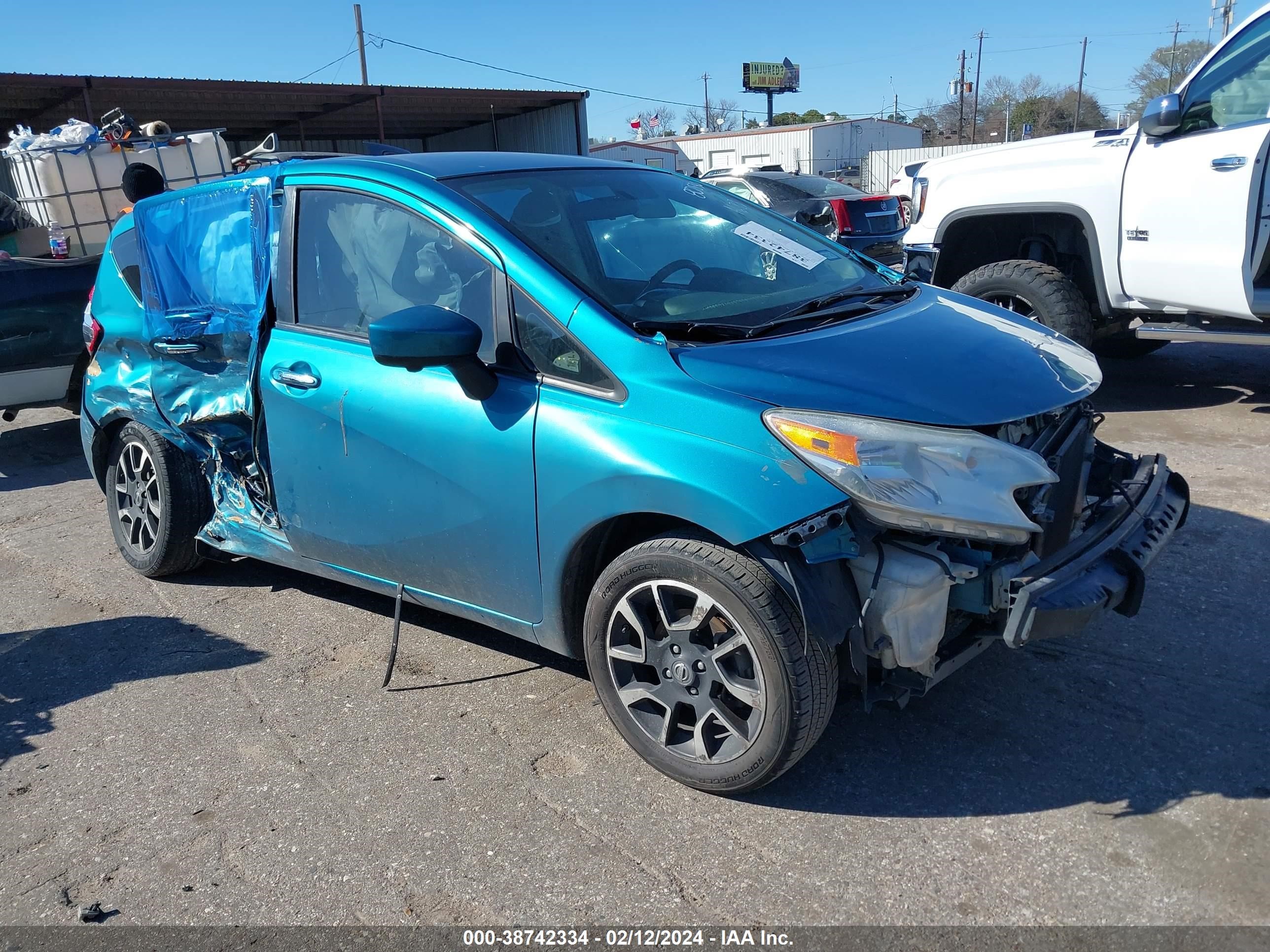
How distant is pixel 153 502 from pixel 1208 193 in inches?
226

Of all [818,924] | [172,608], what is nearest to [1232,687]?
[818,924]

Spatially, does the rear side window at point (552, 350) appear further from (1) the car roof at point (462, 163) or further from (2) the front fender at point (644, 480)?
(1) the car roof at point (462, 163)

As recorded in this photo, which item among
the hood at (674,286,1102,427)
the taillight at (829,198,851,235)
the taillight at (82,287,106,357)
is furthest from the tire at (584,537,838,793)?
the taillight at (829,198,851,235)

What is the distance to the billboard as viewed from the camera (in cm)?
8075

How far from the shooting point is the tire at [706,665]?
2586mm

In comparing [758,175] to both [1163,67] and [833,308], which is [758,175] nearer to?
[833,308]

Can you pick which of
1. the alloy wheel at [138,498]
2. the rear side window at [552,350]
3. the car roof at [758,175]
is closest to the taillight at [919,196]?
the rear side window at [552,350]

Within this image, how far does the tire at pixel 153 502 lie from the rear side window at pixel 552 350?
7.13 ft

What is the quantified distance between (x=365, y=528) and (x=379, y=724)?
66 centimetres

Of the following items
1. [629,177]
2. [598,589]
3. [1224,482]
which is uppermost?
[629,177]

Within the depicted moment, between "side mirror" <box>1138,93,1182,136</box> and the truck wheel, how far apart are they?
1.01 meters

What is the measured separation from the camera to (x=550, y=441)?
9.54 feet

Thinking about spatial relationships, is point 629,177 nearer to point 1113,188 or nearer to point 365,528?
point 365,528

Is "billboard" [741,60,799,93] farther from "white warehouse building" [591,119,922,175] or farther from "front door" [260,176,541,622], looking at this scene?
"front door" [260,176,541,622]
